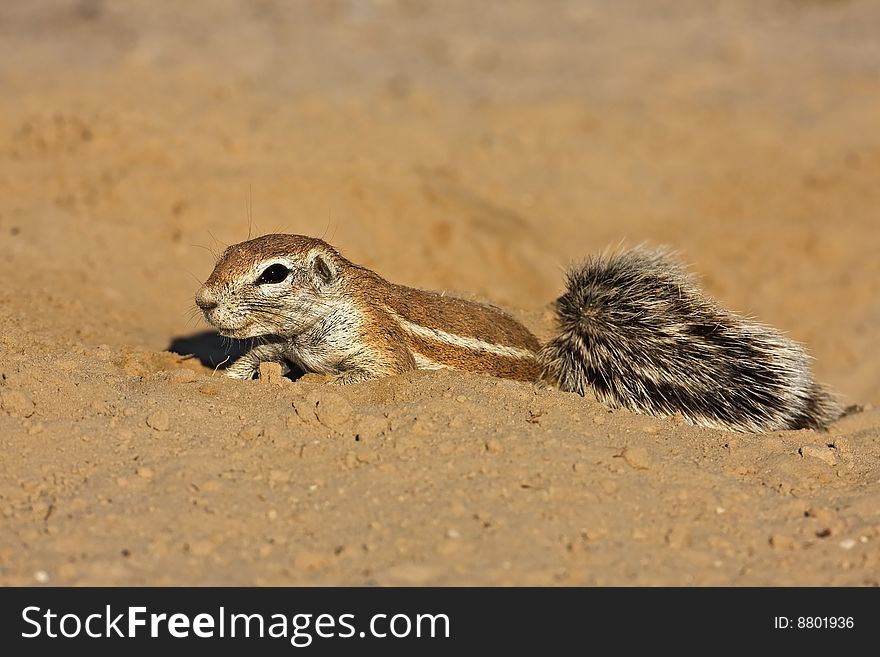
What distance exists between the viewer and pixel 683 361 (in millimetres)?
6539

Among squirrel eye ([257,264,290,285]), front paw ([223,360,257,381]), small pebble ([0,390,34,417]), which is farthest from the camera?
front paw ([223,360,257,381])

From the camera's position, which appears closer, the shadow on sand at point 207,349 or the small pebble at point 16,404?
the small pebble at point 16,404

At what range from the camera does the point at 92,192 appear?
11.1 m

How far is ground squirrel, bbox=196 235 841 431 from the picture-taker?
6488 millimetres

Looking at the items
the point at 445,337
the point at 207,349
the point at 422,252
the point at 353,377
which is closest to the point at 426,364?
the point at 445,337

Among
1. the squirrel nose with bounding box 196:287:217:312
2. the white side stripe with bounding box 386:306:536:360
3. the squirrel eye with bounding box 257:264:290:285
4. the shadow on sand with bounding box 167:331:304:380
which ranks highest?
the shadow on sand with bounding box 167:331:304:380

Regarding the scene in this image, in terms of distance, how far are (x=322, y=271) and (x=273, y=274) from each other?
341mm

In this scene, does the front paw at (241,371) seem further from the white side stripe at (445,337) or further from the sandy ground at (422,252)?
the white side stripe at (445,337)

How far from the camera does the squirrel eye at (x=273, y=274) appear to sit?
6.48m

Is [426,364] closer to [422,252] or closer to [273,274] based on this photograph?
[273,274]

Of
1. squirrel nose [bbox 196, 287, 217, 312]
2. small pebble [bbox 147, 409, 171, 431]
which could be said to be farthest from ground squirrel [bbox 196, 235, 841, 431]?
small pebble [bbox 147, 409, 171, 431]

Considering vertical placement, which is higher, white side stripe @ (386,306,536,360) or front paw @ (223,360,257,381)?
white side stripe @ (386,306,536,360)

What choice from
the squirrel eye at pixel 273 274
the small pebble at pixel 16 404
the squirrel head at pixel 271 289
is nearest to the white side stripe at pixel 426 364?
the squirrel head at pixel 271 289

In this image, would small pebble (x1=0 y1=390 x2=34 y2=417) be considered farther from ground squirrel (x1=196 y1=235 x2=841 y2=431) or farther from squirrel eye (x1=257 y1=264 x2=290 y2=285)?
squirrel eye (x1=257 y1=264 x2=290 y2=285)
